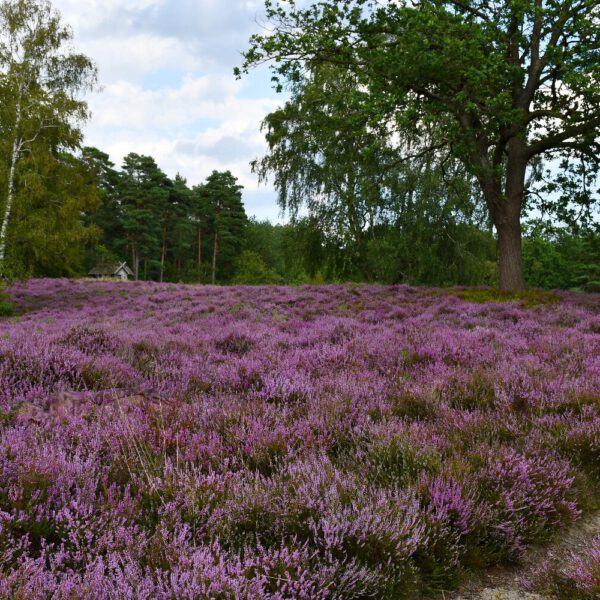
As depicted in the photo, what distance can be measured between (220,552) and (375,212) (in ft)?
97.8

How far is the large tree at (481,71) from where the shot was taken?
40.9 feet

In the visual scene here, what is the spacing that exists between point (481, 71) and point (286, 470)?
487 inches

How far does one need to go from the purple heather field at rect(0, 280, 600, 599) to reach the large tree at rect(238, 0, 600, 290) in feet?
31.8

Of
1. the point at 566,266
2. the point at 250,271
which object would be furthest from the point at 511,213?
the point at 566,266

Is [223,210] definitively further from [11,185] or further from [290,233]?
[11,185]

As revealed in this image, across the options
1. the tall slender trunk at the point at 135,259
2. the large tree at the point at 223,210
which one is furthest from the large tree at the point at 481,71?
the large tree at the point at 223,210

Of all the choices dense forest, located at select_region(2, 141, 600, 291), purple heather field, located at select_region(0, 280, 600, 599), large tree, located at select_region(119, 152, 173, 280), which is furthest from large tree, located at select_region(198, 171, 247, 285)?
purple heather field, located at select_region(0, 280, 600, 599)

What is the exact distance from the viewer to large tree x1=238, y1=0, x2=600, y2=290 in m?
12.5

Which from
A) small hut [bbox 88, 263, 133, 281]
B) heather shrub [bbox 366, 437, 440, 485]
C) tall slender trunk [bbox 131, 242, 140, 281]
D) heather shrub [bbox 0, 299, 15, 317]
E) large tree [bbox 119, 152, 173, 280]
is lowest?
heather shrub [bbox 0, 299, 15, 317]

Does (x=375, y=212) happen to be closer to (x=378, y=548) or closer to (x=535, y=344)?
(x=535, y=344)

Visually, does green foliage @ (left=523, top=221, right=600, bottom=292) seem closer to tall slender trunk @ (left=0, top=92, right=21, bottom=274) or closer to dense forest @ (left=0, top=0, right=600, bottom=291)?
dense forest @ (left=0, top=0, right=600, bottom=291)

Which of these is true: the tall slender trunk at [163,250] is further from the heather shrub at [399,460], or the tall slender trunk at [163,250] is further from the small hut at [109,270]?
the heather shrub at [399,460]

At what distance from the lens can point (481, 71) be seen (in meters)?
11.8

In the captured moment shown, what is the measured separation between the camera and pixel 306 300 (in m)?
15.6
